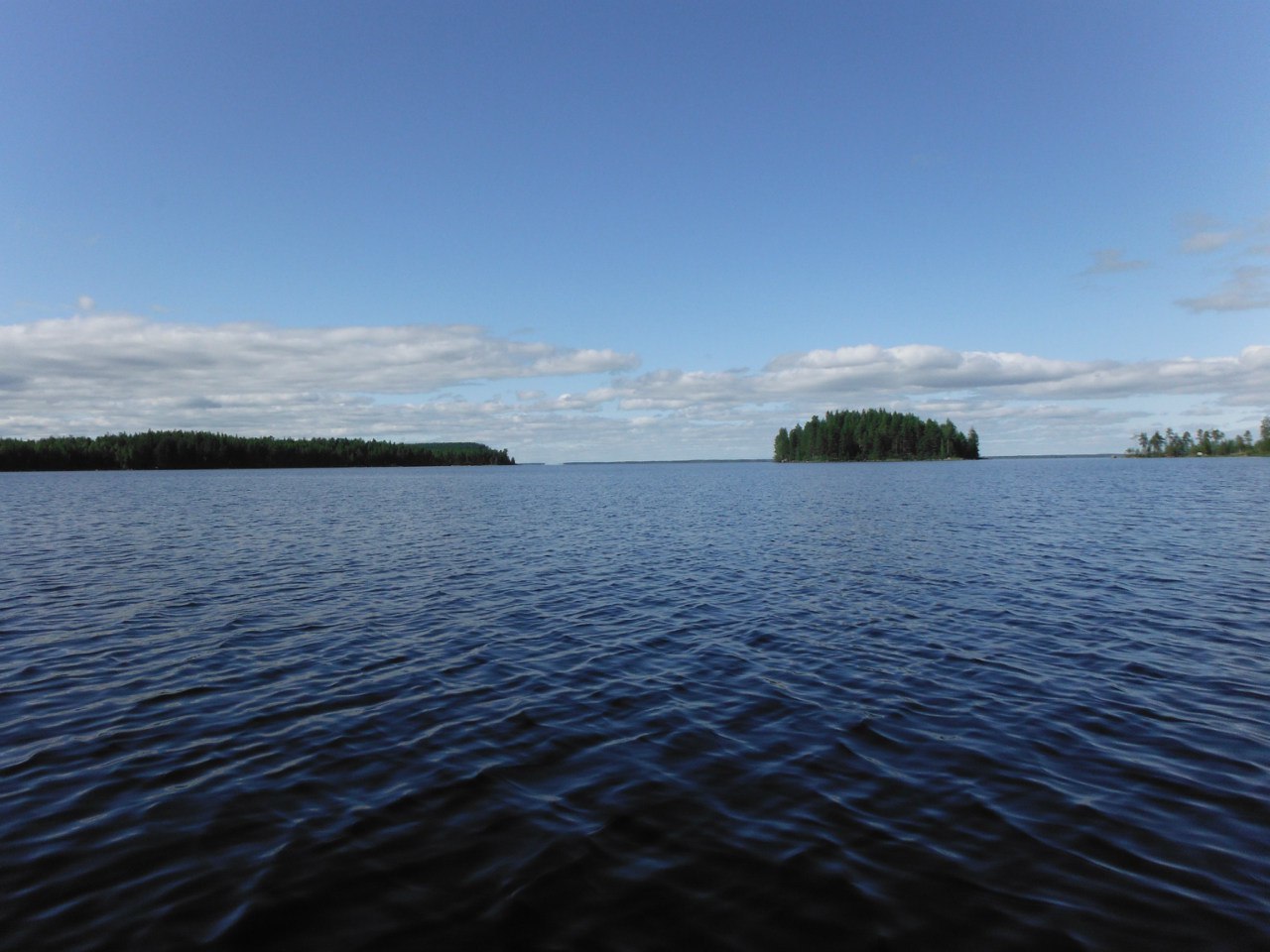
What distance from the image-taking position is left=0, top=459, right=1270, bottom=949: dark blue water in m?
8.45

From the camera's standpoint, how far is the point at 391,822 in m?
10.6

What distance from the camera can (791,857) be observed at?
962 cm

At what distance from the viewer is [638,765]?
41.6 ft

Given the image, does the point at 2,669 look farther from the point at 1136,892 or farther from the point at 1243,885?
the point at 1243,885

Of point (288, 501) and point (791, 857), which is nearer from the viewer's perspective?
point (791, 857)

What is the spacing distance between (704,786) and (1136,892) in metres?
6.33

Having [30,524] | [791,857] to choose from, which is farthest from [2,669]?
[30,524]

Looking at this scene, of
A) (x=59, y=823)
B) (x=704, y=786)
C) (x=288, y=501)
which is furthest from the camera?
(x=288, y=501)

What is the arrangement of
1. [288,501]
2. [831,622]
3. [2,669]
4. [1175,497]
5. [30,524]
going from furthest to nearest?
1. [288,501]
2. [1175,497]
3. [30,524]
4. [831,622]
5. [2,669]

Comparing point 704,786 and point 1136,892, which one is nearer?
point 1136,892

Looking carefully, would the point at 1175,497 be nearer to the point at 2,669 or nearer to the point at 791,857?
the point at 791,857

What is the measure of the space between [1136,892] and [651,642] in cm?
1418

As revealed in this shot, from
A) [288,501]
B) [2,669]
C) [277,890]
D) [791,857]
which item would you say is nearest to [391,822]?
[277,890]

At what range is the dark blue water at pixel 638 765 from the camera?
8.45m
